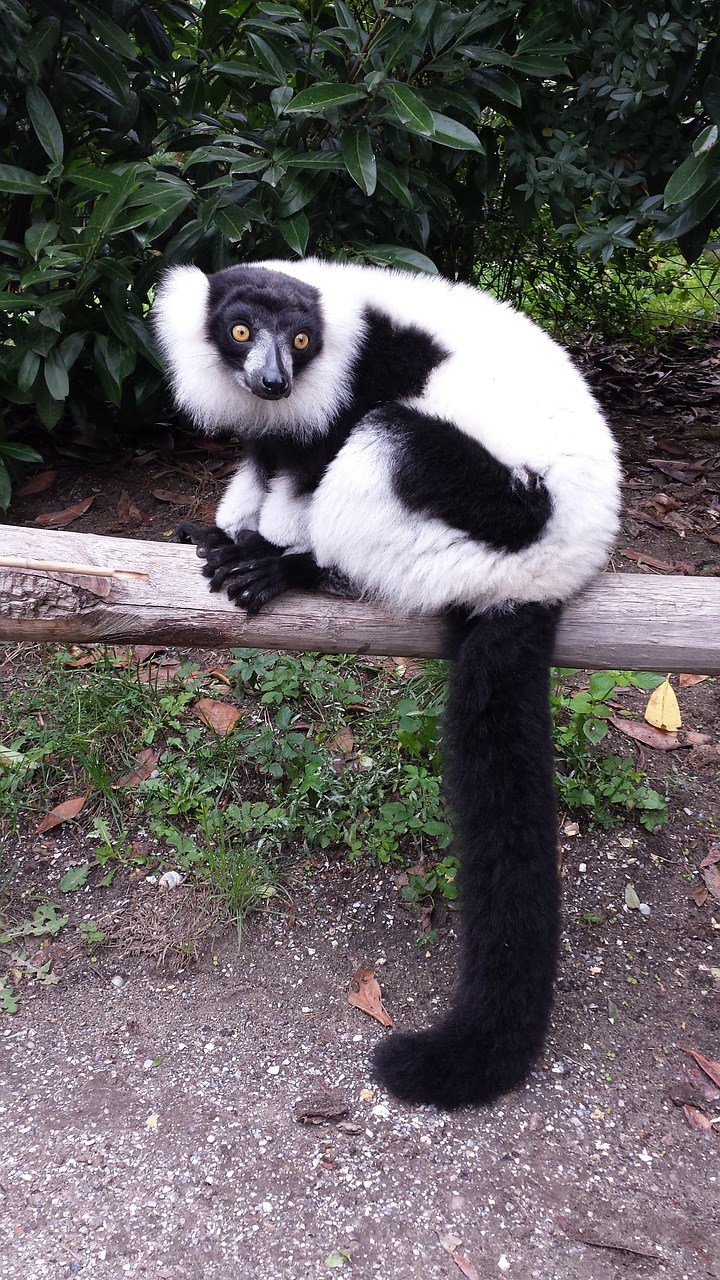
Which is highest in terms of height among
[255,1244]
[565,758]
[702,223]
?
[702,223]

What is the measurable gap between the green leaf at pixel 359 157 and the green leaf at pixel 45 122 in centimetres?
131

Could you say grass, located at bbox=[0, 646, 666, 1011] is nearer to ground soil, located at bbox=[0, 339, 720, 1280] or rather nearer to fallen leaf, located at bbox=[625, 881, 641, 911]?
ground soil, located at bbox=[0, 339, 720, 1280]

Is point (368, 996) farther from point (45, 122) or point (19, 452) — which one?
point (45, 122)

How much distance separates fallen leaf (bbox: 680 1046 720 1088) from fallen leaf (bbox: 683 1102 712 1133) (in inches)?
5.1

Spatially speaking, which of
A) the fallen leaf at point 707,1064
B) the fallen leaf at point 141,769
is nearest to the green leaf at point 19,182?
the fallen leaf at point 141,769

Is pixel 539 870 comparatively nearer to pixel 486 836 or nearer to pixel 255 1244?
pixel 486 836

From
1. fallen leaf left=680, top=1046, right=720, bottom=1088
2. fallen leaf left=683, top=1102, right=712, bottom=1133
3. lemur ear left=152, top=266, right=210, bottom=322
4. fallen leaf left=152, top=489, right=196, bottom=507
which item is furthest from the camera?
fallen leaf left=152, top=489, right=196, bottom=507

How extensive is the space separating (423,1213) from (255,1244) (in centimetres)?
45

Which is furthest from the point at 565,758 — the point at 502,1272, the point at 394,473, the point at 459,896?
the point at 502,1272

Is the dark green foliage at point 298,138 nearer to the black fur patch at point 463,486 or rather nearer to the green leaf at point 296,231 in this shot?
the green leaf at point 296,231

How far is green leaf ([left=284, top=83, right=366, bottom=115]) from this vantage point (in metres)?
3.67

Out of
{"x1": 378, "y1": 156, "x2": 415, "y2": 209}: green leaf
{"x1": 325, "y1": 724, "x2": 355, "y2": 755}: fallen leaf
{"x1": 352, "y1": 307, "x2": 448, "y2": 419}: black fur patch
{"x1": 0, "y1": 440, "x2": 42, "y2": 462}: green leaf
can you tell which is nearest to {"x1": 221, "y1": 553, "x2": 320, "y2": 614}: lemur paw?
{"x1": 352, "y1": 307, "x2": 448, "y2": 419}: black fur patch

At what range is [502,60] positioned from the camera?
13.3 feet

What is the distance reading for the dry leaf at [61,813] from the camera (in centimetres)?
382
